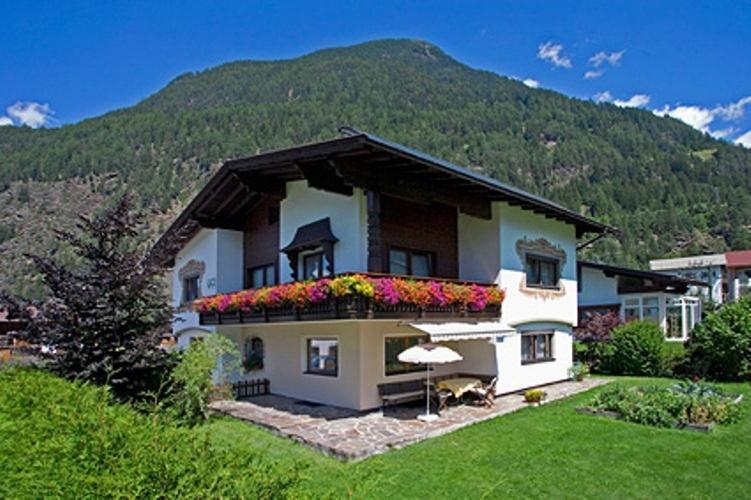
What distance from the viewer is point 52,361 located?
42.4 ft

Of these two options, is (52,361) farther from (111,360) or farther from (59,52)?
(59,52)

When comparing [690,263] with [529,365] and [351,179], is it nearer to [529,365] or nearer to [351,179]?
[529,365]

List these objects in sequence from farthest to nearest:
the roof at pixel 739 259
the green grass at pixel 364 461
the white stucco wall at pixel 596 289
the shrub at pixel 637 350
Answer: the roof at pixel 739 259
the white stucco wall at pixel 596 289
the shrub at pixel 637 350
the green grass at pixel 364 461

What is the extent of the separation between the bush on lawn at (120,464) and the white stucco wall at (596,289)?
90.8 ft

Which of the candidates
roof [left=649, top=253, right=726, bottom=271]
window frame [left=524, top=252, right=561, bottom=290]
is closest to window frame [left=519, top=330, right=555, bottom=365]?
window frame [left=524, top=252, right=561, bottom=290]

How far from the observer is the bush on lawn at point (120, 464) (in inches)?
125

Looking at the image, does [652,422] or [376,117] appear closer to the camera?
Answer: [652,422]

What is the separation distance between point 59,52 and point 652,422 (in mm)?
34751

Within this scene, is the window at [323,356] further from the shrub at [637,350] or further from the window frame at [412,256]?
the shrub at [637,350]

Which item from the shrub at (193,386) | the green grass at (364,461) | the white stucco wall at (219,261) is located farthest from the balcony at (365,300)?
the white stucco wall at (219,261)

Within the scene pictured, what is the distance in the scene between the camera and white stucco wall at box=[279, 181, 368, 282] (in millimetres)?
15165

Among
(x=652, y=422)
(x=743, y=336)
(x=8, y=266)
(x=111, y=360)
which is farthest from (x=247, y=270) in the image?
(x=8, y=266)

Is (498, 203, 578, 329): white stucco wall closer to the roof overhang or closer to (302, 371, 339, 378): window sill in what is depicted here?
(302, 371, 339, 378): window sill

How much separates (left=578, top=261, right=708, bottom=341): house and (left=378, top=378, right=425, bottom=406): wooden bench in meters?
15.8
